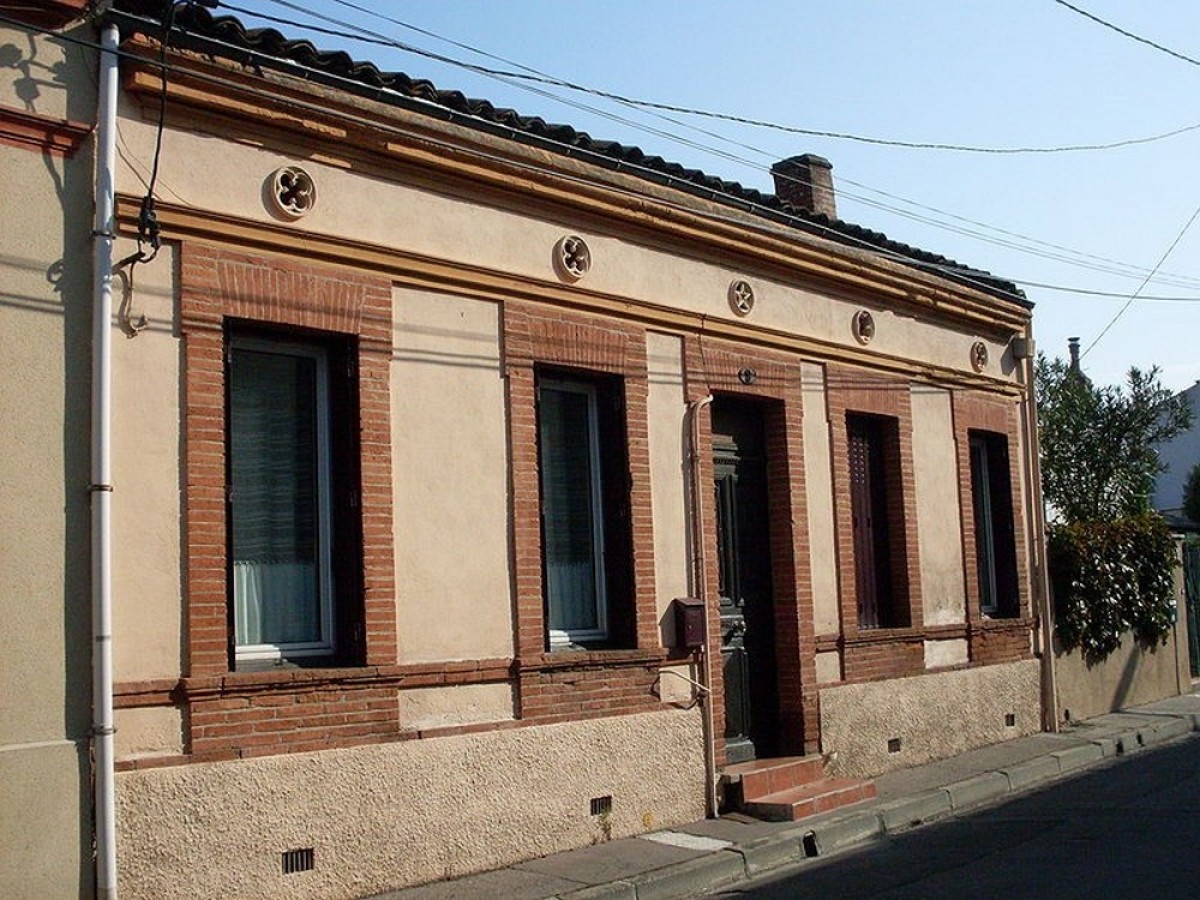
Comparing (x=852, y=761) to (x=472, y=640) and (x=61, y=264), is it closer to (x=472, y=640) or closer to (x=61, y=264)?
(x=472, y=640)

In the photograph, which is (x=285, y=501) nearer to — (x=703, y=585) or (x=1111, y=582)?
(x=703, y=585)

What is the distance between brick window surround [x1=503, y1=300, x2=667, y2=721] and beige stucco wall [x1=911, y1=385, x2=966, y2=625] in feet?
14.6

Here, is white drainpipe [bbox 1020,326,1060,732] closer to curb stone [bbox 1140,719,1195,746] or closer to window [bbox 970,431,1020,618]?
window [bbox 970,431,1020,618]

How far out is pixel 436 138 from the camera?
9414 mm

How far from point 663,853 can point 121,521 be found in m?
4.34

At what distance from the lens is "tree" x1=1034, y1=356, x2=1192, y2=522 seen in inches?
847

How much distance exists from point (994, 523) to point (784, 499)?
4831 mm

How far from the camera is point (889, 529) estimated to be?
14.0 meters

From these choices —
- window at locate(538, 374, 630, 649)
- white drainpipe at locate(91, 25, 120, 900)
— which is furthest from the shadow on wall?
white drainpipe at locate(91, 25, 120, 900)

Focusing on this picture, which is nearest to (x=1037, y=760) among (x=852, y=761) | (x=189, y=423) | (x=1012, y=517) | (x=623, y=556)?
(x=852, y=761)

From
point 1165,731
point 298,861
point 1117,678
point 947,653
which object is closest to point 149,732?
point 298,861

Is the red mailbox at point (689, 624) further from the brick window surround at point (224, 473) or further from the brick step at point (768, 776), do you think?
the brick window surround at point (224, 473)

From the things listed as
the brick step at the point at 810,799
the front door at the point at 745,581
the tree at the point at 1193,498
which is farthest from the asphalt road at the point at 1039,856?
the tree at the point at 1193,498

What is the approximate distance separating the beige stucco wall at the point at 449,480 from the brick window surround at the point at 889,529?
425 cm
